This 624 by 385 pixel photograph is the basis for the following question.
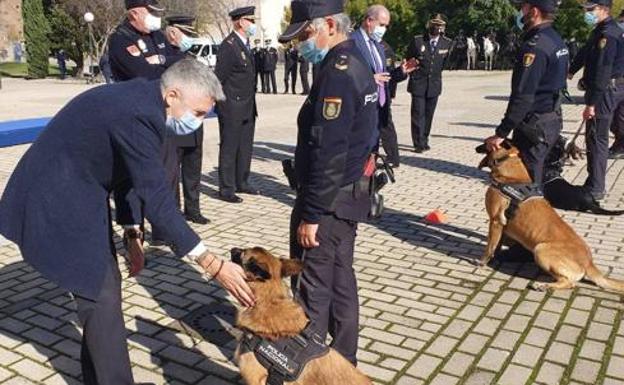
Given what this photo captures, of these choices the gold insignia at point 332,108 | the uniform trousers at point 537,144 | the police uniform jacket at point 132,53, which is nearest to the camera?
the gold insignia at point 332,108

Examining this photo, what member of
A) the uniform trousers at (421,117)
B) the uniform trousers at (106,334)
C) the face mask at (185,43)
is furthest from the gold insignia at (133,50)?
the uniform trousers at (421,117)

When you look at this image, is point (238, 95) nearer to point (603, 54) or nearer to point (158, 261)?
point (158, 261)

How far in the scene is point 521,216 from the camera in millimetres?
4914

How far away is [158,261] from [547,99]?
3.89 metres

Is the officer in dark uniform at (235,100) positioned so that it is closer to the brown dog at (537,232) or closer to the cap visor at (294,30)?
the brown dog at (537,232)

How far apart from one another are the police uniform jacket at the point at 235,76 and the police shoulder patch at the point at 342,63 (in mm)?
4196

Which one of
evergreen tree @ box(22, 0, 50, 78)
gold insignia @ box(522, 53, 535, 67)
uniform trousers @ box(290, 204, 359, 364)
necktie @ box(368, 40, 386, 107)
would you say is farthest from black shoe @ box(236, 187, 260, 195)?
evergreen tree @ box(22, 0, 50, 78)

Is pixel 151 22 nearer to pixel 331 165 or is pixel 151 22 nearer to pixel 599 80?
pixel 331 165

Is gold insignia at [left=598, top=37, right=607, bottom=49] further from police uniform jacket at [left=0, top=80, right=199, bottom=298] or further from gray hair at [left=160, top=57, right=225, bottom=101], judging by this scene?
police uniform jacket at [left=0, top=80, right=199, bottom=298]

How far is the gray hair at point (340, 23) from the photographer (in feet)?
9.73

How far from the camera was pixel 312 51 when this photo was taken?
308cm

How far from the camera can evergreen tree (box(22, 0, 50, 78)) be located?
3178cm

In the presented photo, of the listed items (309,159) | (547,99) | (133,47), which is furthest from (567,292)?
(133,47)

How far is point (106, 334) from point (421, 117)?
8442 mm
